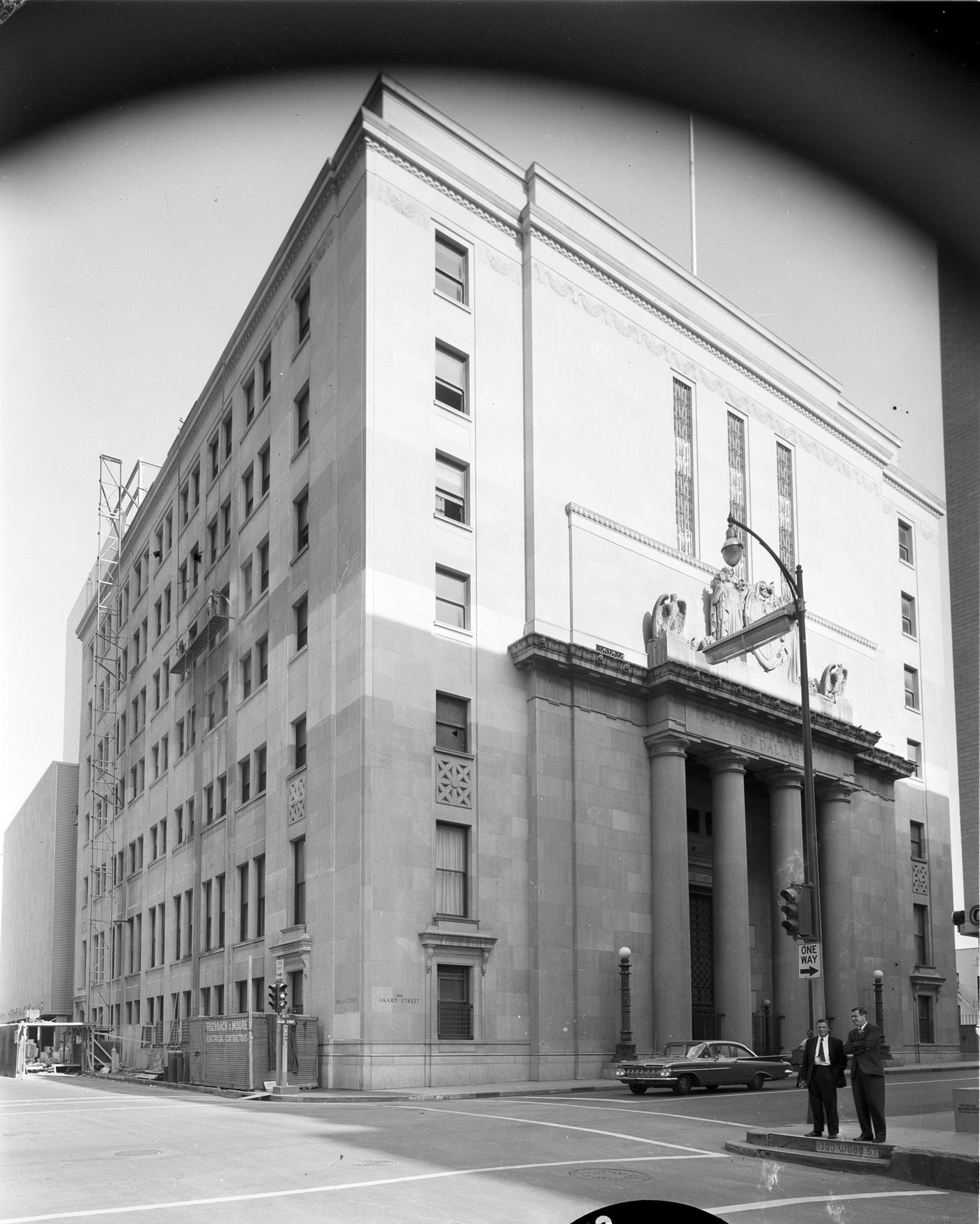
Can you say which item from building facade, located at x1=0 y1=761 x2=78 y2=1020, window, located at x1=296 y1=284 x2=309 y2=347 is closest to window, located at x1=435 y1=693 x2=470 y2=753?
window, located at x1=296 y1=284 x2=309 y2=347

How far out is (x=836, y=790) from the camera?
19188mm

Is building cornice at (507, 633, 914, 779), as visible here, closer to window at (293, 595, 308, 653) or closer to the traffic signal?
window at (293, 595, 308, 653)

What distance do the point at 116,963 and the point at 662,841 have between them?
1176 inches

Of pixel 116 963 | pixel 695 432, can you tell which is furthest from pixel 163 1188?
pixel 116 963

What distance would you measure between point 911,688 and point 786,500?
4.11m

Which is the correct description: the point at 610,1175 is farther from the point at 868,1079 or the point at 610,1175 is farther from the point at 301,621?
the point at 301,621

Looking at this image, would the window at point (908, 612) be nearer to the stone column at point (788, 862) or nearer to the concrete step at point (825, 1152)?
the concrete step at point (825, 1152)

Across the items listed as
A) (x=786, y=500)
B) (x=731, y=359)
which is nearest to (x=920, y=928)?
(x=786, y=500)

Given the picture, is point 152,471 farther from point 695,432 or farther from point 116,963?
point 116,963

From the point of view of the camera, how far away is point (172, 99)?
6062 mm

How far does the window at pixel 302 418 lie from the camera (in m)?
34.2

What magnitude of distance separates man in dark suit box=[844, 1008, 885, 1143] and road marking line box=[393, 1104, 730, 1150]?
5.43ft

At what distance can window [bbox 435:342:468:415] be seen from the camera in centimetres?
3186

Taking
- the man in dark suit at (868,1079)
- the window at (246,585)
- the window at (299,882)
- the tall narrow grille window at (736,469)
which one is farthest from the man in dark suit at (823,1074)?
the window at (246,585)
